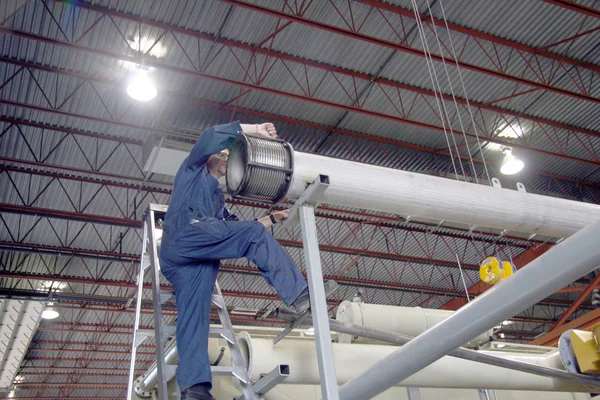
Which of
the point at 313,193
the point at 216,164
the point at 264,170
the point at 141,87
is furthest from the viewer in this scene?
the point at 141,87

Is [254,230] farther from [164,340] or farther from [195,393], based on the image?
[195,393]

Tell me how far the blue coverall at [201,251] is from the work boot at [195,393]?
0.15ft

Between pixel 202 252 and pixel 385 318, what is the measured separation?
246 centimetres

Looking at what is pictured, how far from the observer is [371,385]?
3.47 m

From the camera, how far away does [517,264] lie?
23875mm

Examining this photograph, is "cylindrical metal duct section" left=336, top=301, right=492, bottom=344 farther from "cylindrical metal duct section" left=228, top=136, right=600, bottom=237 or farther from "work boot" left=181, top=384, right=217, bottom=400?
"work boot" left=181, top=384, right=217, bottom=400

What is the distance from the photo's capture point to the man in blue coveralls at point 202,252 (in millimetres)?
4059

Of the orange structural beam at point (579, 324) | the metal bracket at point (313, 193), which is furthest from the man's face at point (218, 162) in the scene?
the orange structural beam at point (579, 324)

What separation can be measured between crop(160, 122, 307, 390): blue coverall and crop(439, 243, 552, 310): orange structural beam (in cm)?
1872

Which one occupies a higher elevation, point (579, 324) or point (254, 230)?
point (579, 324)

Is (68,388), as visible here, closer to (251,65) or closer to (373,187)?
(251,65)

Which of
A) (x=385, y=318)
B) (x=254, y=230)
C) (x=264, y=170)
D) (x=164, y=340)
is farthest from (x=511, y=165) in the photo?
(x=164, y=340)

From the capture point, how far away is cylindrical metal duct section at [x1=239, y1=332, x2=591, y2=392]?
4.57 m

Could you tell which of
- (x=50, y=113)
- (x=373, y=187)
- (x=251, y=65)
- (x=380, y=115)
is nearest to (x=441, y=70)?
(x=380, y=115)
